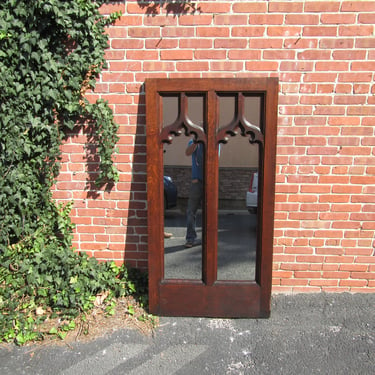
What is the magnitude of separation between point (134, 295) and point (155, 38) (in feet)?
7.21

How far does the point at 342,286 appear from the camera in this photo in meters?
2.89

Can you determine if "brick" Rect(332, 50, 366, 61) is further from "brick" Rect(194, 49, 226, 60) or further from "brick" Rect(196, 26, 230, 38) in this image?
"brick" Rect(196, 26, 230, 38)

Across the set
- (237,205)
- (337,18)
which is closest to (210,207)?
(237,205)

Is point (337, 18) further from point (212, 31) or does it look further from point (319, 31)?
point (212, 31)

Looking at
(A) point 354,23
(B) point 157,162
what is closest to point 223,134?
(B) point 157,162

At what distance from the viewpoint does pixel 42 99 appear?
255 centimetres

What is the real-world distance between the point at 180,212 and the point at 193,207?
0.28 metres

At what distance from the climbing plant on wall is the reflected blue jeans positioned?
74cm

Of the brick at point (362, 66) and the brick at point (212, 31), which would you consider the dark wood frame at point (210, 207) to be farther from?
the brick at point (362, 66)

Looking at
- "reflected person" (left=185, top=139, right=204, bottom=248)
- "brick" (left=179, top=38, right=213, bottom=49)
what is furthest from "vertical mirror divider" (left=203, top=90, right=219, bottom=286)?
"brick" (left=179, top=38, right=213, bottom=49)

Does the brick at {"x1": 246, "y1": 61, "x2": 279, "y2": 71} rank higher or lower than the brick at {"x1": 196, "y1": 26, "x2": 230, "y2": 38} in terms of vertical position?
lower

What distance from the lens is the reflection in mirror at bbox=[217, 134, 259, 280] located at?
3.05m

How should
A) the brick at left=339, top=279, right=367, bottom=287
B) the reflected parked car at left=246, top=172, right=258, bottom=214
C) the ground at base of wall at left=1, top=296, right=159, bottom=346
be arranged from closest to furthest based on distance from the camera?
the ground at base of wall at left=1, top=296, right=159, bottom=346, the brick at left=339, top=279, right=367, bottom=287, the reflected parked car at left=246, top=172, right=258, bottom=214

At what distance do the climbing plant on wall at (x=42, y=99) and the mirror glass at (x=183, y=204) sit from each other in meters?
0.66
